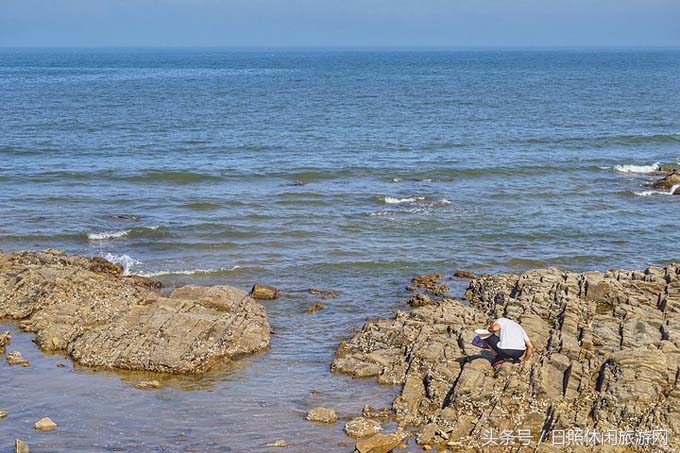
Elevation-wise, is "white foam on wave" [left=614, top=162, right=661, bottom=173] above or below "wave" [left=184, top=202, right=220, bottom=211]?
above

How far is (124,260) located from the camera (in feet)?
116

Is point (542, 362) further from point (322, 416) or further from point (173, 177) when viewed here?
point (173, 177)

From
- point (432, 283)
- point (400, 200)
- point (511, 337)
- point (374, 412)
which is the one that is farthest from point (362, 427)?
point (400, 200)

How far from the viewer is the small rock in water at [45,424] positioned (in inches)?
772

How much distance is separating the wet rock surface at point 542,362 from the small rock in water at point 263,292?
558cm

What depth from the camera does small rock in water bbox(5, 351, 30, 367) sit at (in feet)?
77.7

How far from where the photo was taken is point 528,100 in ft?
330

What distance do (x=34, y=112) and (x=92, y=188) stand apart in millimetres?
39685

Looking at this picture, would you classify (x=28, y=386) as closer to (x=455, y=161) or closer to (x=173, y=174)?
(x=173, y=174)

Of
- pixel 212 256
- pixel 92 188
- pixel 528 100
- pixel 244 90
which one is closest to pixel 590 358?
pixel 212 256

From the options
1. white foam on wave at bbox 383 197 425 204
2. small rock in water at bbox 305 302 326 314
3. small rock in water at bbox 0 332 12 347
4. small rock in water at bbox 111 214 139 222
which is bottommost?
small rock in water at bbox 305 302 326 314

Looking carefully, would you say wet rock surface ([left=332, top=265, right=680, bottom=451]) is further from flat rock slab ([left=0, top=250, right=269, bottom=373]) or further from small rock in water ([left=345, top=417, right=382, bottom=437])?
flat rock slab ([left=0, top=250, right=269, bottom=373])

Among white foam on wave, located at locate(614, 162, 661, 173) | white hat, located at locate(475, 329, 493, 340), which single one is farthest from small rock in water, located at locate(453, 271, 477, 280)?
white foam on wave, located at locate(614, 162, 661, 173)

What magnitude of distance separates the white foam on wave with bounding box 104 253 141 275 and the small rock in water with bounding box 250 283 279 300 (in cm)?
631
